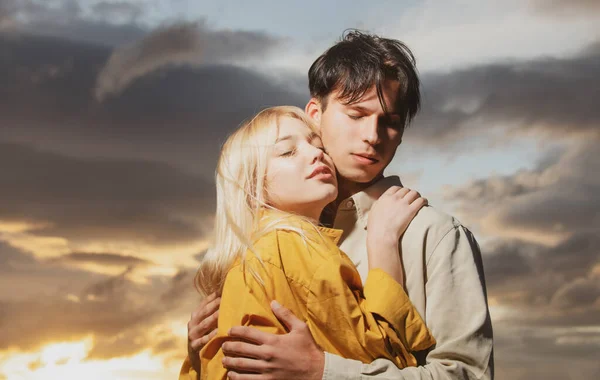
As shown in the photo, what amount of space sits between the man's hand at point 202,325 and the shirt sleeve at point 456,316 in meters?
1.04

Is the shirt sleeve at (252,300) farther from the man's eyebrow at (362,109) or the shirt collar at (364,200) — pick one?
the man's eyebrow at (362,109)

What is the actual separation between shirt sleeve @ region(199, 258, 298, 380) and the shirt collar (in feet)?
2.70

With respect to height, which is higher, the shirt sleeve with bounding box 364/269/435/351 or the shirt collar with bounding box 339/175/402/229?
the shirt collar with bounding box 339/175/402/229

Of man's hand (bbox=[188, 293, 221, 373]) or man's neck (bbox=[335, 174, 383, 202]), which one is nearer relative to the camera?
man's hand (bbox=[188, 293, 221, 373])

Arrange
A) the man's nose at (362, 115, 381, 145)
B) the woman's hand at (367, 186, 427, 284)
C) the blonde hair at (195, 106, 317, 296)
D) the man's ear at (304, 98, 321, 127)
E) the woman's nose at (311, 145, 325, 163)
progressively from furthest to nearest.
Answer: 1. the man's ear at (304, 98, 321, 127)
2. the man's nose at (362, 115, 381, 145)
3. the woman's nose at (311, 145, 325, 163)
4. the blonde hair at (195, 106, 317, 296)
5. the woman's hand at (367, 186, 427, 284)

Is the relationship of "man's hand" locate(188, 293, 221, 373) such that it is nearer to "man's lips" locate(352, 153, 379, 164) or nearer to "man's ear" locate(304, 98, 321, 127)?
"man's lips" locate(352, 153, 379, 164)

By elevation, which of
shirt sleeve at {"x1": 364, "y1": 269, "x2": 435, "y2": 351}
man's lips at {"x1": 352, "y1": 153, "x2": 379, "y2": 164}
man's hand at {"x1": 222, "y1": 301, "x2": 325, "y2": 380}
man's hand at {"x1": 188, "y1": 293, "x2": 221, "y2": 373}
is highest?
man's lips at {"x1": 352, "y1": 153, "x2": 379, "y2": 164}

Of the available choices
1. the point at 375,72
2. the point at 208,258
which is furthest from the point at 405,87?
the point at 208,258

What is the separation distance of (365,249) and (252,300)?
85cm

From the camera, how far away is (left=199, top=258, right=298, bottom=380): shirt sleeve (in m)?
3.34

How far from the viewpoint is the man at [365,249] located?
3312mm

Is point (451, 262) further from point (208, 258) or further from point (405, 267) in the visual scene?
point (208, 258)

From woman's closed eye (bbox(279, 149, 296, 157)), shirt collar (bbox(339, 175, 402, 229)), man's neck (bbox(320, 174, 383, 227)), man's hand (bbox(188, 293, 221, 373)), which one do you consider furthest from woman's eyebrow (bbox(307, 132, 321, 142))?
man's hand (bbox(188, 293, 221, 373))

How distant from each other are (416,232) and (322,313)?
0.70 metres
